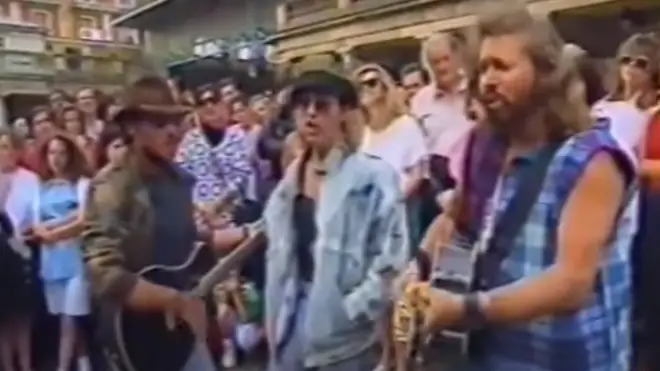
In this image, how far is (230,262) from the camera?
177 inches

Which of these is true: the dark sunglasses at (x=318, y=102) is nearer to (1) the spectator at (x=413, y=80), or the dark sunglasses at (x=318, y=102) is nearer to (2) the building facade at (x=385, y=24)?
(1) the spectator at (x=413, y=80)

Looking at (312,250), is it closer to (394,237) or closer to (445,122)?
(394,237)

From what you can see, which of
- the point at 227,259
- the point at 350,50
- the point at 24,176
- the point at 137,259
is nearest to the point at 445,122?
the point at 227,259

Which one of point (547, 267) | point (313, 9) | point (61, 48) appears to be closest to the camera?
point (547, 267)

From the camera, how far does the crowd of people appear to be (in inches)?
112

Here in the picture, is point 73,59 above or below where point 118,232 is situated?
above

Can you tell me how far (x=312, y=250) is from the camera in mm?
4289

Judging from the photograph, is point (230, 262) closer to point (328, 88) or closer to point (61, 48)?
point (328, 88)

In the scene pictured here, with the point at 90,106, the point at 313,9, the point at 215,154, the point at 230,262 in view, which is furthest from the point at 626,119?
the point at 313,9

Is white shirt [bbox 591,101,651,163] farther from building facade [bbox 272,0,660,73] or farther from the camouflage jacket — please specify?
building facade [bbox 272,0,660,73]

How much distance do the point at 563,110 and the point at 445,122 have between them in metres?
3.13

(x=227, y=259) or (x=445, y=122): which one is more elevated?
(x=445, y=122)

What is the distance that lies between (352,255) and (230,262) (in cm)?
55

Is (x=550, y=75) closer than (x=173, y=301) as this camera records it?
Yes
